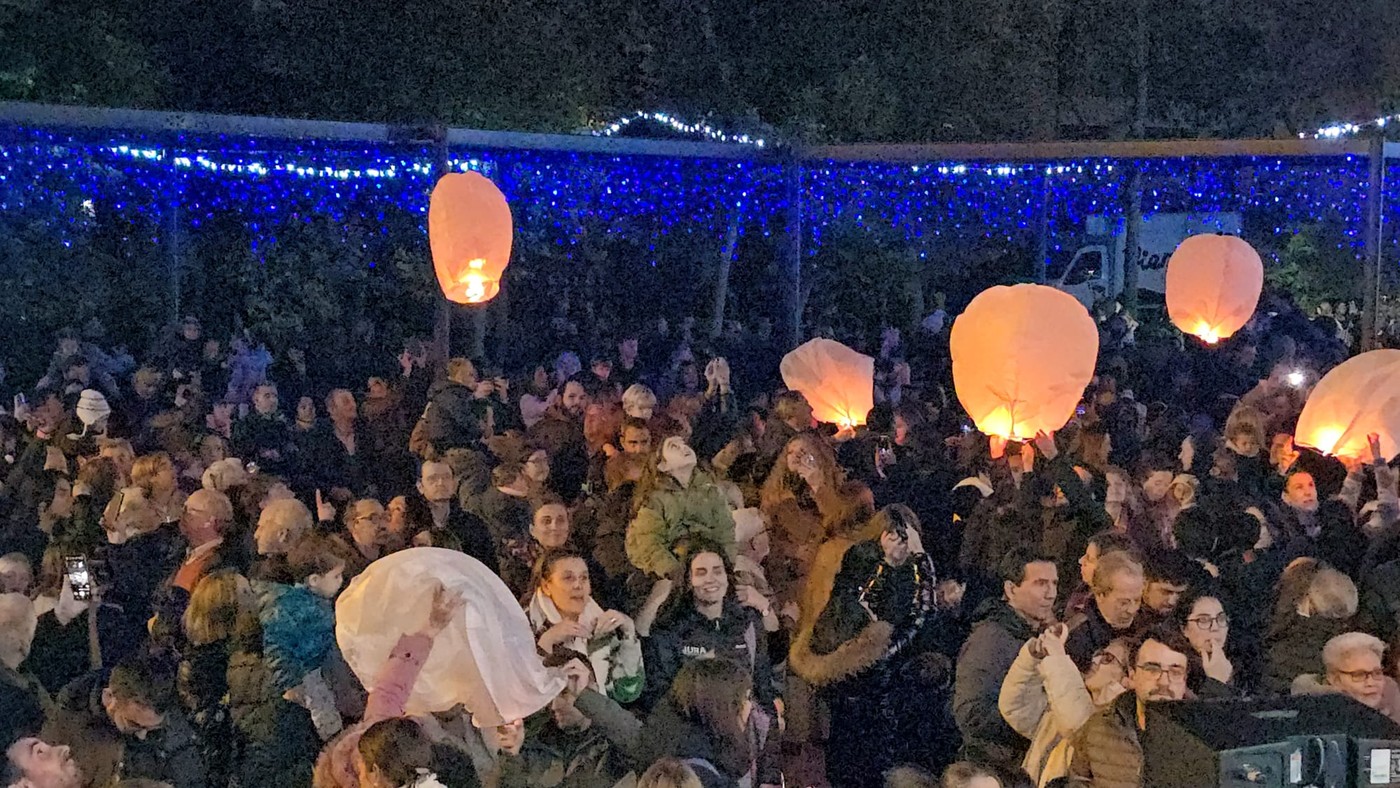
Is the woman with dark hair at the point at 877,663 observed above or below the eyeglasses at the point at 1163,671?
below

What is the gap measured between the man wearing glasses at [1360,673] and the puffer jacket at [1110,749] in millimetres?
758

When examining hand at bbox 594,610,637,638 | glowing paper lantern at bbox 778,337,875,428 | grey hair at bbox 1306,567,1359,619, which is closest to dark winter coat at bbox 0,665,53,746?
hand at bbox 594,610,637,638

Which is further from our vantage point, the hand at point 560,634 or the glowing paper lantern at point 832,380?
the glowing paper lantern at point 832,380

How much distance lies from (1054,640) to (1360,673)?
0.91m

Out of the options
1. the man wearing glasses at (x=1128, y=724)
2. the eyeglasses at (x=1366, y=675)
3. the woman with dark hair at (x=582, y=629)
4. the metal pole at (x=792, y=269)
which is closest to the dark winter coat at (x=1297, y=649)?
the eyeglasses at (x=1366, y=675)

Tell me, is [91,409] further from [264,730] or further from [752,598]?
[752,598]

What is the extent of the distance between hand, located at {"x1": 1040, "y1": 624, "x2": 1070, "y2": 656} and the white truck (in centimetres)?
1293

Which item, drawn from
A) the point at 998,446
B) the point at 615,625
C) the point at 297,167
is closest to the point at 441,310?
the point at 297,167

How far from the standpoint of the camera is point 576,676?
394cm

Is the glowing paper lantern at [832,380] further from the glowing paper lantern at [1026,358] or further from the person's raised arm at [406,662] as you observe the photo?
the person's raised arm at [406,662]

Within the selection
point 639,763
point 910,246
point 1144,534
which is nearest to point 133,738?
point 639,763

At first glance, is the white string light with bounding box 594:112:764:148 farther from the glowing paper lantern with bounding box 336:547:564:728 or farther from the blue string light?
the glowing paper lantern with bounding box 336:547:564:728

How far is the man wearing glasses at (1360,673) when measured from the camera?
3.83 metres

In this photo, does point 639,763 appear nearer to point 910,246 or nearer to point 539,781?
point 539,781
